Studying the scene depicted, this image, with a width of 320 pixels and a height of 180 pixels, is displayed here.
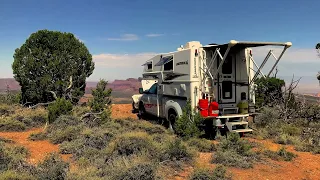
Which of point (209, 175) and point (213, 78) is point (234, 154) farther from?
point (213, 78)

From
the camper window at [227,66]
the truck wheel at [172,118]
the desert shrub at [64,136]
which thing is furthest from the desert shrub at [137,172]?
the camper window at [227,66]

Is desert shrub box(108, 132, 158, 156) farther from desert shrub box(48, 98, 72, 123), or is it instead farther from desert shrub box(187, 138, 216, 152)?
desert shrub box(48, 98, 72, 123)

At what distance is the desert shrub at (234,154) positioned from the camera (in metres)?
6.66

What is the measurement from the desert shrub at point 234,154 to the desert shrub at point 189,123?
114 centimetres

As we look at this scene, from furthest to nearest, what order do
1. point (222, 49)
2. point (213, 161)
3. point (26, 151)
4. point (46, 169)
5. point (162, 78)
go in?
point (162, 78)
point (222, 49)
point (26, 151)
point (213, 161)
point (46, 169)

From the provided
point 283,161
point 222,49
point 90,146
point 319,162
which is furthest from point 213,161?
point 222,49

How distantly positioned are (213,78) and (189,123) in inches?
65.8

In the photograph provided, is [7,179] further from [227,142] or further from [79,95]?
[79,95]

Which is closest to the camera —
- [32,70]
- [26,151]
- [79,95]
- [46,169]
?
[46,169]

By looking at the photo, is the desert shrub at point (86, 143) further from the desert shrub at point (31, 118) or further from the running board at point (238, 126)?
the desert shrub at point (31, 118)

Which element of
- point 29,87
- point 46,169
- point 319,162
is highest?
point 29,87

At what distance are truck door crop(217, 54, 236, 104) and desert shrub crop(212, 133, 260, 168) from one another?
2.46m

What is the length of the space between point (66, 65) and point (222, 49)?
35.3ft

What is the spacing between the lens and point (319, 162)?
704 cm
